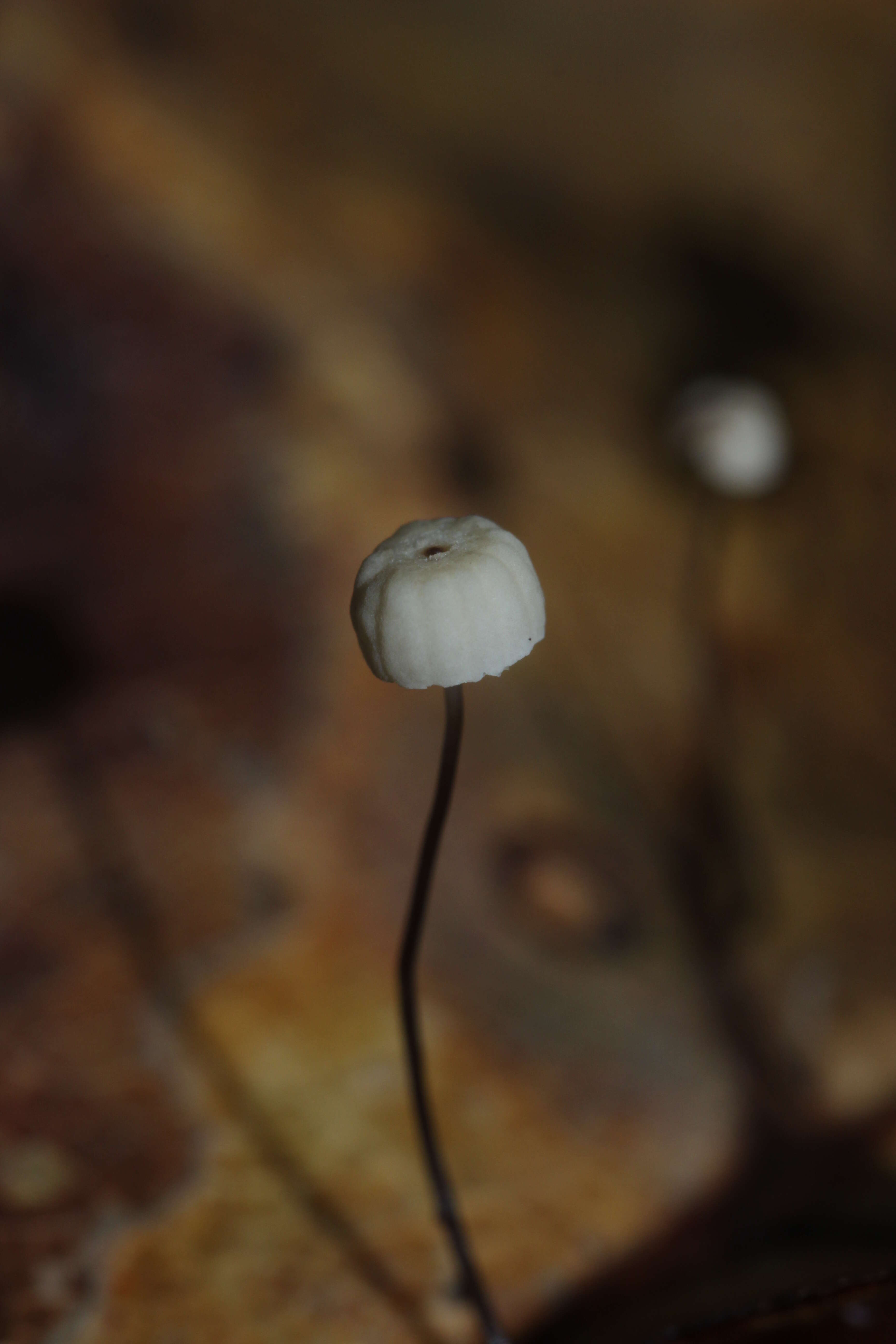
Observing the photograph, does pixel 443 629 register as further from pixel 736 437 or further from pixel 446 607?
pixel 736 437

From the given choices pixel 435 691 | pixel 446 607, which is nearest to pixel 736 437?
pixel 435 691

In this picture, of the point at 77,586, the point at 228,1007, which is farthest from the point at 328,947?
the point at 77,586

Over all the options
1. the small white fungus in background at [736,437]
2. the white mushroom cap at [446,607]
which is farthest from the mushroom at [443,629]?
the small white fungus in background at [736,437]

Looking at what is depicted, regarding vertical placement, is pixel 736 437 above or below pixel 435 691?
above

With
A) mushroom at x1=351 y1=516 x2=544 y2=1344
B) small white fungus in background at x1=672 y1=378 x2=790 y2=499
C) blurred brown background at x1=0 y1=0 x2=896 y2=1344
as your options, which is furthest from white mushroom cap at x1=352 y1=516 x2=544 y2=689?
small white fungus in background at x1=672 y1=378 x2=790 y2=499

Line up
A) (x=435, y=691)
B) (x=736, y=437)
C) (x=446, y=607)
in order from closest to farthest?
(x=446, y=607), (x=435, y=691), (x=736, y=437)

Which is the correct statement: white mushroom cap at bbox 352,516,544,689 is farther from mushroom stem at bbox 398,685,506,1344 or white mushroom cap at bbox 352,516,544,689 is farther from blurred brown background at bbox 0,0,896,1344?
blurred brown background at bbox 0,0,896,1344

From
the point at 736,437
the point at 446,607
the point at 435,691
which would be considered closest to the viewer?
the point at 446,607

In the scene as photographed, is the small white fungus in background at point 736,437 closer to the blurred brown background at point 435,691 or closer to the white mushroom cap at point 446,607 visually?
the blurred brown background at point 435,691
